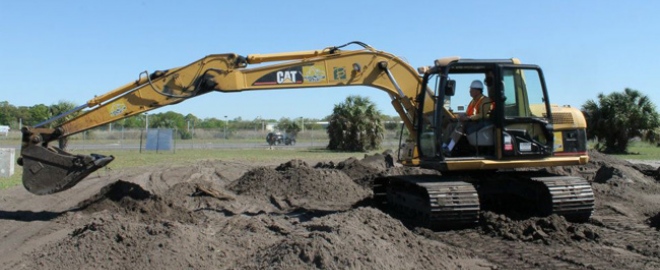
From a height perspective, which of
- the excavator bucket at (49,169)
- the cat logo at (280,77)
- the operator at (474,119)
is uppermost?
the cat logo at (280,77)

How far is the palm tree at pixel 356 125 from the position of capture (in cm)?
4012

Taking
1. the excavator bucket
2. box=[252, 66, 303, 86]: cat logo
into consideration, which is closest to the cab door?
box=[252, 66, 303, 86]: cat logo

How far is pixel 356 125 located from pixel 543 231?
31749mm

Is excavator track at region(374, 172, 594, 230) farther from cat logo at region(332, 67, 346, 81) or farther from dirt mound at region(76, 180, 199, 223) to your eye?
dirt mound at region(76, 180, 199, 223)

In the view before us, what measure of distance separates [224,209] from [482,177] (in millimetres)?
4921

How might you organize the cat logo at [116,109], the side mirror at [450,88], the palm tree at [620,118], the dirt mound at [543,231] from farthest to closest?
the palm tree at [620,118], the cat logo at [116,109], the side mirror at [450,88], the dirt mound at [543,231]

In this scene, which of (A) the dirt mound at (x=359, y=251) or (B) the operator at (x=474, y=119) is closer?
(A) the dirt mound at (x=359, y=251)

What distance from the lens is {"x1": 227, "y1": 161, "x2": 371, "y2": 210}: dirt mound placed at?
1257cm

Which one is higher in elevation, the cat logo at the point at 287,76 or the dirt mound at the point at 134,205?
the cat logo at the point at 287,76

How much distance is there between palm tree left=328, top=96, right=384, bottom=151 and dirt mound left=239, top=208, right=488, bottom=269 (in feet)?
105

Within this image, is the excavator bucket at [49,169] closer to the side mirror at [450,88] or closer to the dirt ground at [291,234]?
the dirt ground at [291,234]

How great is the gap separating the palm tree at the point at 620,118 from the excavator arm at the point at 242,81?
27448mm

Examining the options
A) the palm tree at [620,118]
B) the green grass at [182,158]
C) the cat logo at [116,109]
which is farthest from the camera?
the palm tree at [620,118]

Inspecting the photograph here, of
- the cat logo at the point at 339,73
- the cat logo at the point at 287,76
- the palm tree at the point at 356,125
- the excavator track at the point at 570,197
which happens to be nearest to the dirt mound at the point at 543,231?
the excavator track at the point at 570,197
